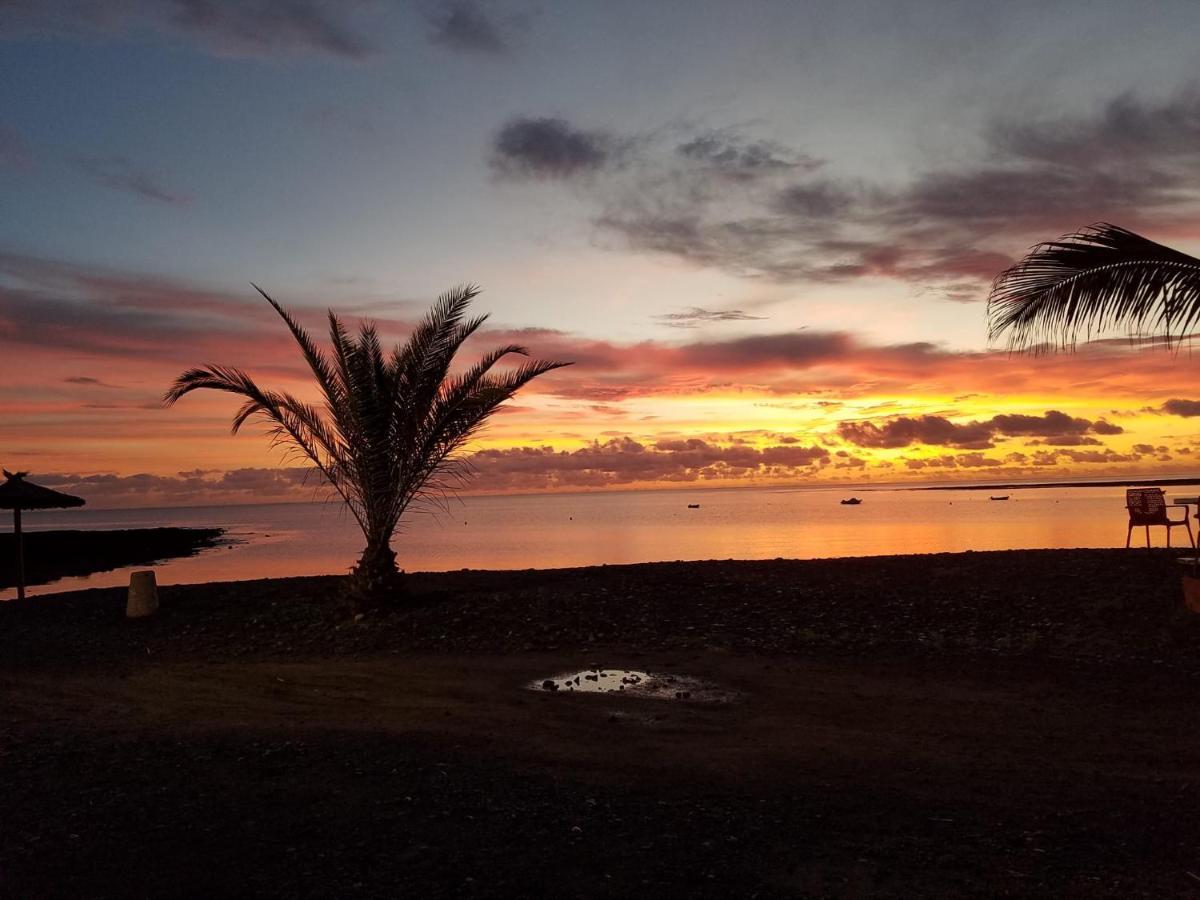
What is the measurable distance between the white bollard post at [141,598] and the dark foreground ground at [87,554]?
981 inches

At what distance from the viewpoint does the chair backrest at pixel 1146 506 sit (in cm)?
1656

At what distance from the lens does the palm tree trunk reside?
14766mm

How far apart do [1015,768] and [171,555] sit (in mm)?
58422

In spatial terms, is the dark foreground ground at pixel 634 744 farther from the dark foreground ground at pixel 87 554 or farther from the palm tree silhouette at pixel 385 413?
the dark foreground ground at pixel 87 554

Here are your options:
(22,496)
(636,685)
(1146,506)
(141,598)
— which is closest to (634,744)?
(636,685)

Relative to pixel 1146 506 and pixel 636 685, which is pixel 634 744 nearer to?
pixel 636 685

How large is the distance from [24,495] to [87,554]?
149 ft

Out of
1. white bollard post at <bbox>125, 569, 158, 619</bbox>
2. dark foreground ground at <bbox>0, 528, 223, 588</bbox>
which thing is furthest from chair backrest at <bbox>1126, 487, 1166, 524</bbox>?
dark foreground ground at <bbox>0, 528, 223, 588</bbox>

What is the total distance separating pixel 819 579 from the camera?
15367mm

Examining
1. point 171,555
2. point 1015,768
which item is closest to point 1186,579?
point 1015,768

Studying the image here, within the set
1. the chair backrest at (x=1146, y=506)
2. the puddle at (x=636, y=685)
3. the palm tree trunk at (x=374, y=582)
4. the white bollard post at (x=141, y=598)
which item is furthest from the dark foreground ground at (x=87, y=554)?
the chair backrest at (x=1146, y=506)

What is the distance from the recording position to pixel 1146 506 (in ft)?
55.2

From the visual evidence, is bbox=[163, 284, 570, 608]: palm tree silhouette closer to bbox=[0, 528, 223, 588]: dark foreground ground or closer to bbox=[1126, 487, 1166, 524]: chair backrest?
bbox=[1126, 487, 1166, 524]: chair backrest

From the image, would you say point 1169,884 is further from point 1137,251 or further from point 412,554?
point 412,554
